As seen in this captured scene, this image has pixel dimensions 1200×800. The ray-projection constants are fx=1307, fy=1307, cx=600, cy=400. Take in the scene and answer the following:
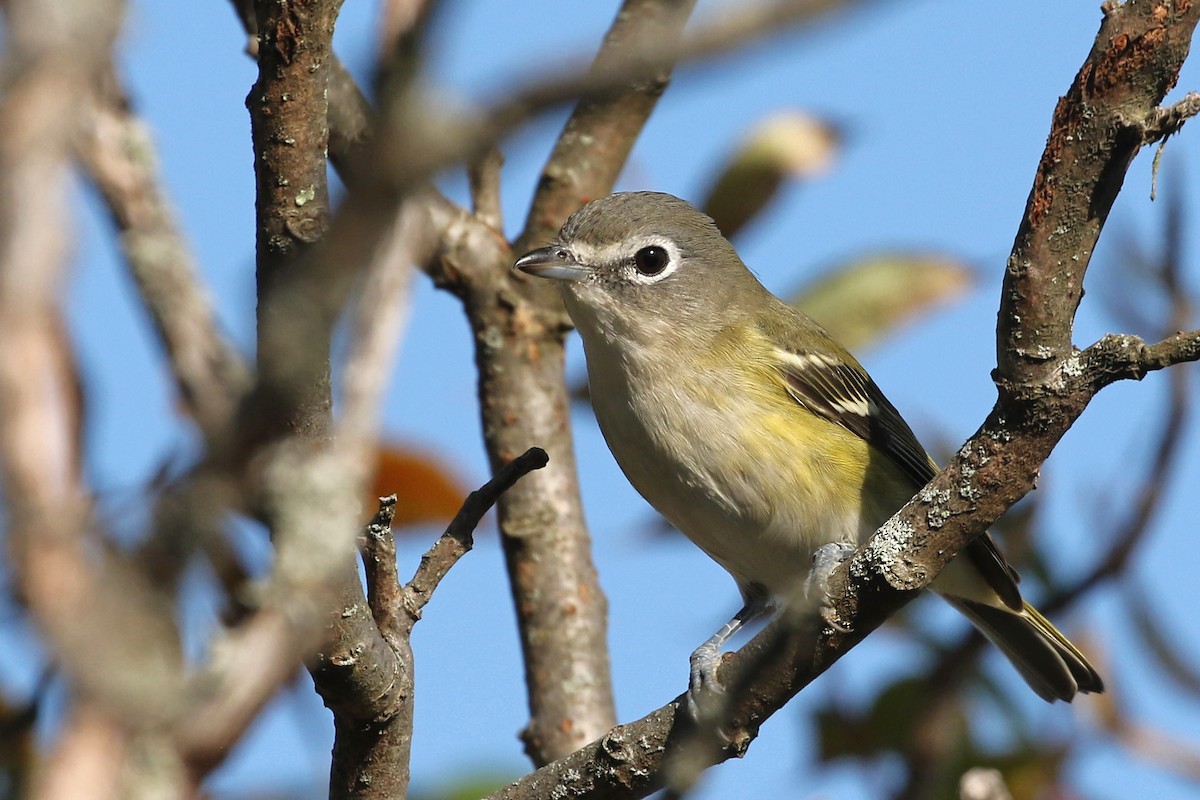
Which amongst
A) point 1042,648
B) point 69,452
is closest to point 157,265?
point 69,452

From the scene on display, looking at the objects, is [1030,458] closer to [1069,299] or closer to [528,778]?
[1069,299]

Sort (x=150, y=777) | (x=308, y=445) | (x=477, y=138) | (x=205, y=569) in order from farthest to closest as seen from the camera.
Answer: (x=308, y=445) → (x=205, y=569) → (x=150, y=777) → (x=477, y=138)

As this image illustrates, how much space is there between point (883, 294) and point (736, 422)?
0.68 metres

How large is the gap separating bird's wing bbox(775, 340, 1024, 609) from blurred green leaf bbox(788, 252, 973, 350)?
40cm

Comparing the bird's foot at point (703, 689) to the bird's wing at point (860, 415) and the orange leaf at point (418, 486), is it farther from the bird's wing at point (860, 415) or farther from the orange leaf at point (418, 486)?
the bird's wing at point (860, 415)

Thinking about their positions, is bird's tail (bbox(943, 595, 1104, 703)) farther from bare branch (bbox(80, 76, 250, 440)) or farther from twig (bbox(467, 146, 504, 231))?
bare branch (bbox(80, 76, 250, 440))

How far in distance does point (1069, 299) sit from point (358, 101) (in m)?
2.71

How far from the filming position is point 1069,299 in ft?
8.50

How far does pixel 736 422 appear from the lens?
4.53 meters

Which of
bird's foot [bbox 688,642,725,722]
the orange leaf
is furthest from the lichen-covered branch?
the orange leaf

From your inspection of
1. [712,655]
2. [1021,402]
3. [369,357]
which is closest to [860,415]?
[712,655]

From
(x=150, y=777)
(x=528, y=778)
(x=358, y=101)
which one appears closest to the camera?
(x=150, y=777)

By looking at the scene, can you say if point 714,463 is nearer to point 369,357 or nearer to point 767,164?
point 767,164

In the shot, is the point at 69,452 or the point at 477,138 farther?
the point at 69,452
